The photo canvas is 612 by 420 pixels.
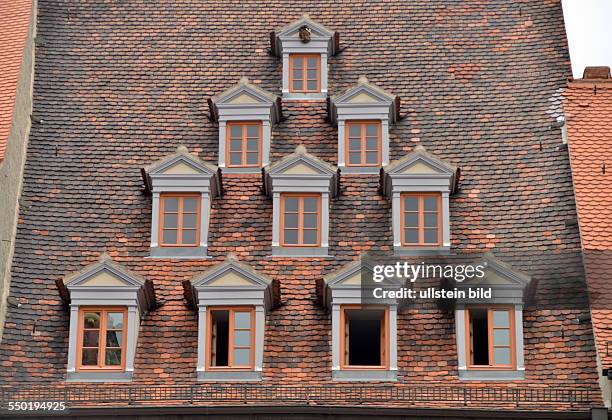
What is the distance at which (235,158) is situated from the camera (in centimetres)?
4666

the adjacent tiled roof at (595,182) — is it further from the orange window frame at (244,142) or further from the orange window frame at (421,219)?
the orange window frame at (244,142)

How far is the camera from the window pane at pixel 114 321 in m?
42.7

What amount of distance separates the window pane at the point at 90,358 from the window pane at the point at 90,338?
171 millimetres

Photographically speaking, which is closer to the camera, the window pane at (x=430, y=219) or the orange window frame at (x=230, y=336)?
the orange window frame at (x=230, y=336)

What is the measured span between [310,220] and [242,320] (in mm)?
3575

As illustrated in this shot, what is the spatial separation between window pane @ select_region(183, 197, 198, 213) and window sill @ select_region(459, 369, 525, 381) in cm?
810

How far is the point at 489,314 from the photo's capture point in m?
42.3

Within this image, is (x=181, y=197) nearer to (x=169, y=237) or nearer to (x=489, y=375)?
(x=169, y=237)

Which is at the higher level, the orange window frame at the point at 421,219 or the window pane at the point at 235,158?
the window pane at the point at 235,158

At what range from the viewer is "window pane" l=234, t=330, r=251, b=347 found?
1666 inches

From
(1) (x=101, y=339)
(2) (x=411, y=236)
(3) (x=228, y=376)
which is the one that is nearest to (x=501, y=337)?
(2) (x=411, y=236)

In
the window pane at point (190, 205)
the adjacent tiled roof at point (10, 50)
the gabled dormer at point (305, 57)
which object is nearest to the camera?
the window pane at point (190, 205)

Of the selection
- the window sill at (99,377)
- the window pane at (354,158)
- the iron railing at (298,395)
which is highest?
the window pane at (354,158)

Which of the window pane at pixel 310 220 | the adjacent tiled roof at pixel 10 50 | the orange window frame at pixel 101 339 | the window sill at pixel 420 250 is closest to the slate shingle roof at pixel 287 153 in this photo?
the window sill at pixel 420 250
